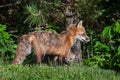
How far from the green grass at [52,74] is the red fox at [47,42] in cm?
129

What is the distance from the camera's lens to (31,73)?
33.8ft

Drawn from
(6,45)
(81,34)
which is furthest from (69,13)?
(6,45)

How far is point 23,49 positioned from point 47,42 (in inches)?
32.0

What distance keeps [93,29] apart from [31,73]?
6082mm

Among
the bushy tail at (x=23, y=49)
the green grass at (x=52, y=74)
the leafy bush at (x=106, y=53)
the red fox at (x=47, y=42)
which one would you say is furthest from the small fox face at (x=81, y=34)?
the green grass at (x=52, y=74)

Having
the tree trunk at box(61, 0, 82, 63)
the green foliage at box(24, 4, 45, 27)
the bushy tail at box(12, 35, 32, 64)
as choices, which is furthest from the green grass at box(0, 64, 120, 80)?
the tree trunk at box(61, 0, 82, 63)

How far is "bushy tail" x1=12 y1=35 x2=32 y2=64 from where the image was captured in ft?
40.7

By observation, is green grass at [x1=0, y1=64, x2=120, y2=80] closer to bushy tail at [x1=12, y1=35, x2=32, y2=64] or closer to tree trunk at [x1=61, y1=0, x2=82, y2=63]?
bushy tail at [x1=12, y1=35, x2=32, y2=64]

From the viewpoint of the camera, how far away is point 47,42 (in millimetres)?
12828

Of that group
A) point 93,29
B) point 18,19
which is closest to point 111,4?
point 93,29

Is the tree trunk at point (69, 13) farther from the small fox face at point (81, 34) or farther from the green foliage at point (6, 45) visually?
the green foliage at point (6, 45)

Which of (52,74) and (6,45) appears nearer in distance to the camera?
(52,74)

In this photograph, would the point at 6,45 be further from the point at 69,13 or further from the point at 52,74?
the point at 52,74

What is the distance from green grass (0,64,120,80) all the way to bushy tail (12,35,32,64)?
49.8 inches
